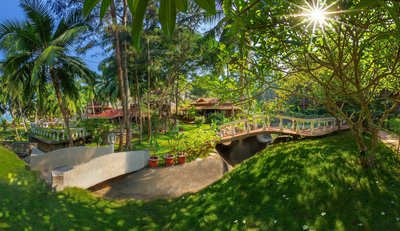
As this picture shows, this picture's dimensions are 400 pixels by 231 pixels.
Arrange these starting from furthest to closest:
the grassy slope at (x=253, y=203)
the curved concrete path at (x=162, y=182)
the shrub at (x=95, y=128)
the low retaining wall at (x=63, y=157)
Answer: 1. the shrub at (x=95, y=128)
2. the low retaining wall at (x=63, y=157)
3. the curved concrete path at (x=162, y=182)
4. the grassy slope at (x=253, y=203)

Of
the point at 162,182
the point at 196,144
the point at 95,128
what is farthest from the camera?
the point at 95,128

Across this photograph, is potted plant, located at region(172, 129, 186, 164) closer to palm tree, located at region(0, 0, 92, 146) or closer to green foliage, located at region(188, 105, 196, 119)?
palm tree, located at region(0, 0, 92, 146)

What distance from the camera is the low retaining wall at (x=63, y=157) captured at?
31.2 ft

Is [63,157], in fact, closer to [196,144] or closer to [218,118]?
[196,144]

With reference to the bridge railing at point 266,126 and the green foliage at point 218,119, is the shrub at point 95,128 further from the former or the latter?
the bridge railing at point 266,126

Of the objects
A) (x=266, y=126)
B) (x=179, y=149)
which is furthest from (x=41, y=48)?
(x=266, y=126)

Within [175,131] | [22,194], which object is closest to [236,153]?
[175,131]

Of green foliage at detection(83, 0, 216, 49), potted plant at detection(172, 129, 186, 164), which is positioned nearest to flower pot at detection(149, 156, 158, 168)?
potted plant at detection(172, 129, 186, 164)

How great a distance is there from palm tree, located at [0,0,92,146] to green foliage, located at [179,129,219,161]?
5466 millimetres

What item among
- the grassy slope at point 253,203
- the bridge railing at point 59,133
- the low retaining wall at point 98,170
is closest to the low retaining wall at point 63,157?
the low retaining wall at point 98,170

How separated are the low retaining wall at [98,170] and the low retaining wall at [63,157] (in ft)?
1.35

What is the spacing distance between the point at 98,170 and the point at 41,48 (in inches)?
266

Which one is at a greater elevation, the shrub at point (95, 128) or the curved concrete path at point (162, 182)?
the shrub at point (95, 128)

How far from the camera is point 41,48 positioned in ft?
41.0
